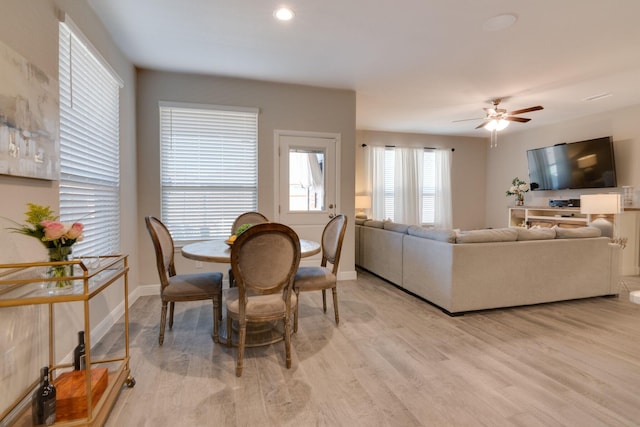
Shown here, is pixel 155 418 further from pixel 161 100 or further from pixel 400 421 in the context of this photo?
pixel 161 100

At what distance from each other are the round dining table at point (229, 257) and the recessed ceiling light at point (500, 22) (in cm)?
242

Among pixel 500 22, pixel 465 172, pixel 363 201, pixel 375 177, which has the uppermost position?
pixel 500 22

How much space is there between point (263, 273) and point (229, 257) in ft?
1.13

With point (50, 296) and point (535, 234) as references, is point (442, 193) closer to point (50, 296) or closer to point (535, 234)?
point (535, 234)

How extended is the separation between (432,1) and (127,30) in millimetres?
2651

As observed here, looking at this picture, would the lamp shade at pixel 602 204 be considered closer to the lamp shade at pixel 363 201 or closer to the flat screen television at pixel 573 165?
the flat screen television at pixel 573 165

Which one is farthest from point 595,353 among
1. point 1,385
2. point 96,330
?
point 96,330

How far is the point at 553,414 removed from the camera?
1726 millimetres

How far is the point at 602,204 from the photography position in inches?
171

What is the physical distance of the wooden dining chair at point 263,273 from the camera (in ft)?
6.56

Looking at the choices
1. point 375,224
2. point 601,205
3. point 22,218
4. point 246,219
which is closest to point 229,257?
point 22,218

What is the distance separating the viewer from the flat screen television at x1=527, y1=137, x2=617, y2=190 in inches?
208

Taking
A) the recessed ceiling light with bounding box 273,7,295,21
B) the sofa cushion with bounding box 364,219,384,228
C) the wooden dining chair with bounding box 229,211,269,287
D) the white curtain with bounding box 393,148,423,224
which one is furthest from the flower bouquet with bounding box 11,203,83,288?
the white curtain with bounding box 393,148,423,224

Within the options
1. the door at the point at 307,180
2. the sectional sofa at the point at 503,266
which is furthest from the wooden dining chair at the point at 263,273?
the door at the point at 307,180
